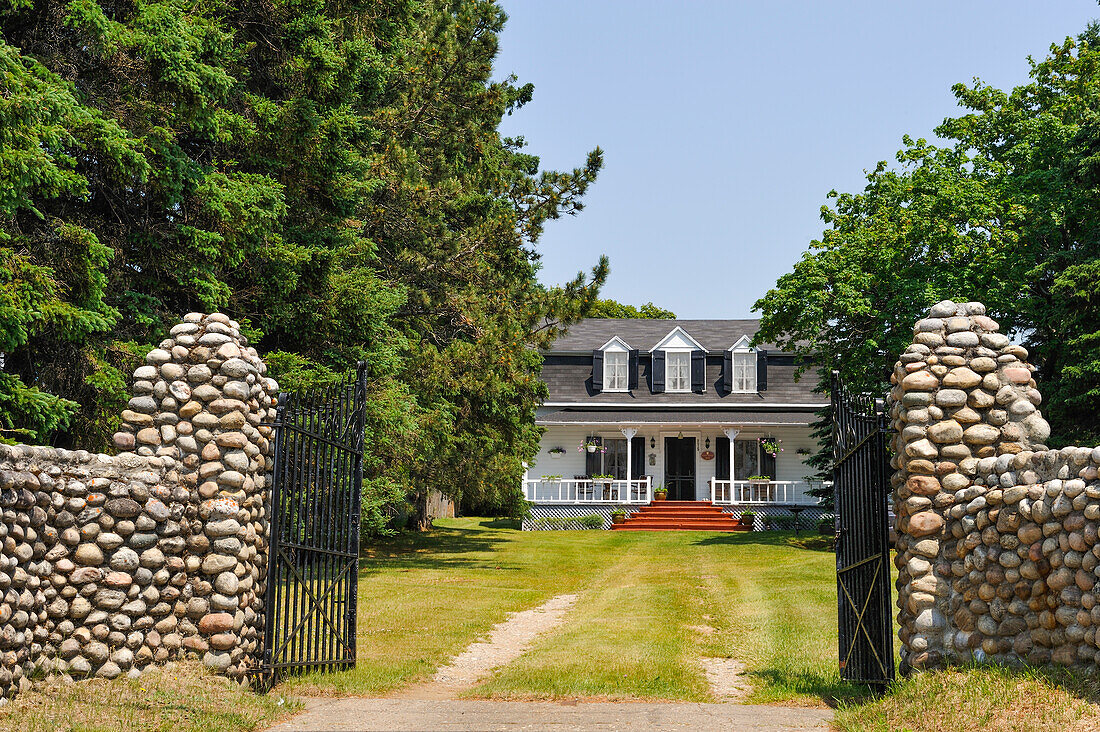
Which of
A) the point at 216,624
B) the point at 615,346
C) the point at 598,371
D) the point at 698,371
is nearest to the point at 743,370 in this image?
the point at 698,371

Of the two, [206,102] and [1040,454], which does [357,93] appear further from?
[1040,454]

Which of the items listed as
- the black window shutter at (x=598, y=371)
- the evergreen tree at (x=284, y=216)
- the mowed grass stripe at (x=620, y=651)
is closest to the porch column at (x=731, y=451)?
the black window shutter at (x=598, y=371)

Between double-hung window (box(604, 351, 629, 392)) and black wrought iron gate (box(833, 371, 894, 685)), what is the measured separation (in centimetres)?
2717

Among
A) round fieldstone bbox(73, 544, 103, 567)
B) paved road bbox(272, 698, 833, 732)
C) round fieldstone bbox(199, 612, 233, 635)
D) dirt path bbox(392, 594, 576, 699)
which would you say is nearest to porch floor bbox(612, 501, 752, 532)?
dirt path bbox(392, 594, 576, 699)

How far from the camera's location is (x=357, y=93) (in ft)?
58.2

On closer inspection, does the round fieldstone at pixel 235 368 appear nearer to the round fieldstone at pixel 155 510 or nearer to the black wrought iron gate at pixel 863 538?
the round fieldstone at pixel 155 510

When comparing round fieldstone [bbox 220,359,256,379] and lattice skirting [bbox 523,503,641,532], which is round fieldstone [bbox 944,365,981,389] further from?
lattice skirting [bbox 523,503,641,532]

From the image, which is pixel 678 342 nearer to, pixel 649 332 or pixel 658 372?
pixel 658 372

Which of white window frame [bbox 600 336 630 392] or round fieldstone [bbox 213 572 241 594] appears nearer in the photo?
round fieldstone [bbox 213 572 241 594]

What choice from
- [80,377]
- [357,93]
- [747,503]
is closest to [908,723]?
[80,377]

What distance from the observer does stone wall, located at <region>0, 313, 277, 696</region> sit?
7438 mm

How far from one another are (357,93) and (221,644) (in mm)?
11887

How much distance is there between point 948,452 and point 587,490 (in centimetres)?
2660

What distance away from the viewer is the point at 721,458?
35625 mm
